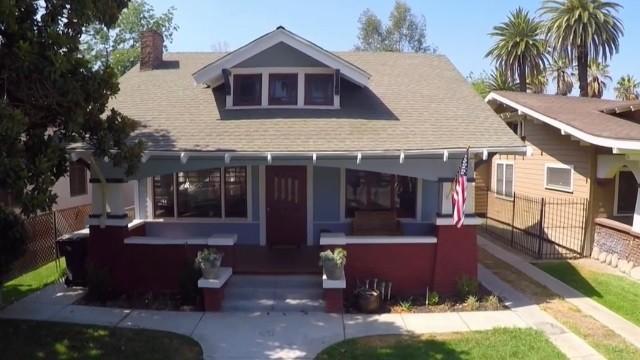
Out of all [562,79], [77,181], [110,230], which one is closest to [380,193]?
[110,230]

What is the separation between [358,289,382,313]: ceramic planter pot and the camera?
8820 mm

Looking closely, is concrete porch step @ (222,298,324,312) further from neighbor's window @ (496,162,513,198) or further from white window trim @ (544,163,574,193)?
neighbor's window @ (496,162,513,198)

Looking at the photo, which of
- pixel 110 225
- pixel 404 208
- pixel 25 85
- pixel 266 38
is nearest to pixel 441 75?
pixel 404 208

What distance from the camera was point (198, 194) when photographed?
38.4 feet

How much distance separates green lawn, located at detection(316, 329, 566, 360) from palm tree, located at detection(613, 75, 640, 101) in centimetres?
4607

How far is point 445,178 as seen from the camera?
9398 millimetres

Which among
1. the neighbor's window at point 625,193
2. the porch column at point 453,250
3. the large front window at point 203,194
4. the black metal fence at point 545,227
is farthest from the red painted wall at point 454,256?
the neighbor's window at point 625,193

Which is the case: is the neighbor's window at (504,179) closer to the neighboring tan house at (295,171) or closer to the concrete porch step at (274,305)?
the neighboring tan house at (295,171)

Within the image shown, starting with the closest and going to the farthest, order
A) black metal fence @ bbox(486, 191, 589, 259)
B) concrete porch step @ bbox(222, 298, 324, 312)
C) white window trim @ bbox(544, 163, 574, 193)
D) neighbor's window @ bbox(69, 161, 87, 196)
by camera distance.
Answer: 1. concrete porch step @ bbox(222, 298, 324, 312)
2. black metal fence @ bbox(486, 191, 589, 259)
3. white window trim @ bbox(544, 163, 574, 193)
4. neighbor's window @ bbox(69, 161, 87, 196)

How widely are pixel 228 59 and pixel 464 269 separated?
275 inches

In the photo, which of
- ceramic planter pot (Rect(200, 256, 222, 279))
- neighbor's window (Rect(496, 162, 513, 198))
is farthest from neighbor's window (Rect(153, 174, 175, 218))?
neighbor's window (Rect(496, 162, 513, 198))

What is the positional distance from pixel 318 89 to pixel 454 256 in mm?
5078

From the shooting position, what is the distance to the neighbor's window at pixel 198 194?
11648mm

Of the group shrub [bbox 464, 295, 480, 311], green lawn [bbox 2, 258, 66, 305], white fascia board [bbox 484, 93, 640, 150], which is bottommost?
green lawn [bbox 2, 258, 66, 305]
